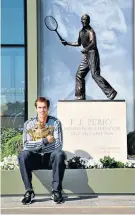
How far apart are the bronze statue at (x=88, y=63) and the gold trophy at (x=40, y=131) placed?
182 cm

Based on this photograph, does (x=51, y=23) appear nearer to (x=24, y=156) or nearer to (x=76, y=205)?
(x=24, y=156)

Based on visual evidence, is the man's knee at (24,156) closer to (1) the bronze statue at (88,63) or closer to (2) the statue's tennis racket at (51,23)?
(1) the bronze statue at (88,63)

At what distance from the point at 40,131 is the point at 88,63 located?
2.18 meters

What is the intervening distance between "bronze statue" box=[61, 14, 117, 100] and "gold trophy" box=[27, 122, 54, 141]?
5.97 feet

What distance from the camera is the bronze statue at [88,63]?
7191mm

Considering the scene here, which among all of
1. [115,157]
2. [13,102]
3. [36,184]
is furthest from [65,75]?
[36,184]

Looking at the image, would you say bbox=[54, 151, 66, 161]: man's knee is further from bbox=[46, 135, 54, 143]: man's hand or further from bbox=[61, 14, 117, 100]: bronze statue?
bbox=[61, 14, 117, 100]: bronze statue

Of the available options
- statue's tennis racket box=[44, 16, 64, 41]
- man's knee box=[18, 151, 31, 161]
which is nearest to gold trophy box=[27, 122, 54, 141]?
man's knee box=[18, 151, 31, 161]

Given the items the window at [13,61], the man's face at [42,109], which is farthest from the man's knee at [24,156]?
the window at [13,61]

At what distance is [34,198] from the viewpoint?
5582 millimetres

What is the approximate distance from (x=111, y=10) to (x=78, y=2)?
639 millimetres

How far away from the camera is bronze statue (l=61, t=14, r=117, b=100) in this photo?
A: 283 inches

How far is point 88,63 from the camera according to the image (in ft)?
23.9

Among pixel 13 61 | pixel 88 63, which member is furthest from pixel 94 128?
pixel 13 61
